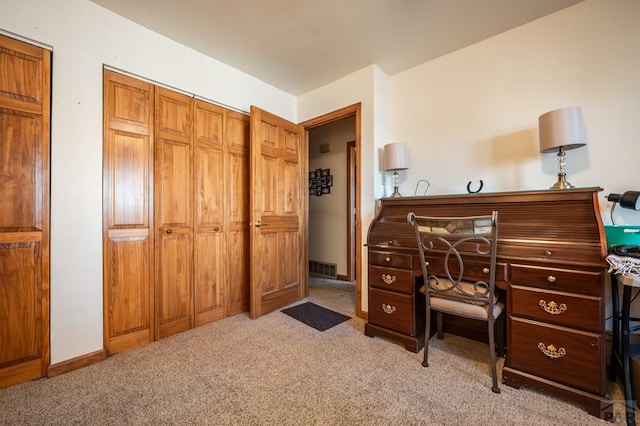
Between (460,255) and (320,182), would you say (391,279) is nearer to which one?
(460,255)

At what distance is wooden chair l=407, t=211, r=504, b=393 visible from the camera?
5.20 feet

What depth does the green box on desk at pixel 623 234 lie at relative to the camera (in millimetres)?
1586

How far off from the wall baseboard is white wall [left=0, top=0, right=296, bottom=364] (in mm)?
33

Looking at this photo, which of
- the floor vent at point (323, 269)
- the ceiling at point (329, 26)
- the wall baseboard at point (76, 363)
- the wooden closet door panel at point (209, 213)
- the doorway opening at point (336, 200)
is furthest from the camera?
the floor vent at point (323, 269)

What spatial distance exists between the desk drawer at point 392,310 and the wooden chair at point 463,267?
20cm

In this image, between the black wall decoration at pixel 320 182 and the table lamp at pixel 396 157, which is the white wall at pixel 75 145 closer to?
the table lamp at pixel 396 157

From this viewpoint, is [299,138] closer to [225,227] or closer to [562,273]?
[225,227]

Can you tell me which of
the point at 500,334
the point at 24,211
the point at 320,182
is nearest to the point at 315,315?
the point at 500,334

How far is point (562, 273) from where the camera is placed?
1.46m

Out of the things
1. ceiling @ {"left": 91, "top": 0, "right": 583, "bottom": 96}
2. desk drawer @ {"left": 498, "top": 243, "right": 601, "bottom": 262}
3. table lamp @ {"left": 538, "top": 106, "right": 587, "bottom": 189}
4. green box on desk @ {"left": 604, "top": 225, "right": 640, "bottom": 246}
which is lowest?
desk drawer @ {"left": 498, "top": 243, "right": 601, "bottom": 262}

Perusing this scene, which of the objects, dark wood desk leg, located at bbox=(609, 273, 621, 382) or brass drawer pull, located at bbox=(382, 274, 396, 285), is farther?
brass drawer pull, located at bbox=(382, 274, 396, 285)

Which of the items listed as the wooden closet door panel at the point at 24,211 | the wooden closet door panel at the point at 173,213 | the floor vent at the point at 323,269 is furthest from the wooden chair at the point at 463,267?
the floor vent at the point at 323,269

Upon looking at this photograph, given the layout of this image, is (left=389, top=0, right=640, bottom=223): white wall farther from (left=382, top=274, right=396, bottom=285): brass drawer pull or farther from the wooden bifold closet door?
the wooden bifold closet door

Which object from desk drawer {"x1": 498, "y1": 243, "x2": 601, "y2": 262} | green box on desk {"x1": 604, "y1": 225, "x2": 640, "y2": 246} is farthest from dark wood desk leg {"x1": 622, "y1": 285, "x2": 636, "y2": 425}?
green box on desk {"x1": 604, "y1": 225, "x2": 640, "y2": 246}
